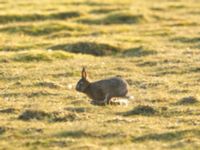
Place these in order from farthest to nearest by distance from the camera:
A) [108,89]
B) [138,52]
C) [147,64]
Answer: [138,52] → [147,64] → [108,89]

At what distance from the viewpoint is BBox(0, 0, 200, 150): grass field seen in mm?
12922

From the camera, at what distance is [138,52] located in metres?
24.2

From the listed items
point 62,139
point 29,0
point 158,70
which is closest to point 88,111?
point 62,139

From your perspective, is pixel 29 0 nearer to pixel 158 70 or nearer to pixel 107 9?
pixel 107 9

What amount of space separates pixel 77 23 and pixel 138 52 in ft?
27.9

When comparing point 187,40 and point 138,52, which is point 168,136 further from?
point 187,40

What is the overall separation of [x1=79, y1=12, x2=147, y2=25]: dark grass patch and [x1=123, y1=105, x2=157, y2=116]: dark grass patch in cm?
1834

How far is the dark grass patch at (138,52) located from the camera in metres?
23.9

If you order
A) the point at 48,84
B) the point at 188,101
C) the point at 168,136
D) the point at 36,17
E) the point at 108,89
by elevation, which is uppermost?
the point at 36,17

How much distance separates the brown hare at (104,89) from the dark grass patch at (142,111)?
771mm

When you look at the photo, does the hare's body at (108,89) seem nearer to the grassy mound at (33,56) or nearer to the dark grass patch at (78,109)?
the dark grass patch at (78,109)

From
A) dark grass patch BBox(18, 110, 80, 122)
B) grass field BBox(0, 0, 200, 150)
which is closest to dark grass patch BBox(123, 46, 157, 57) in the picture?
grass field BBox(0, 0, 200, 150)

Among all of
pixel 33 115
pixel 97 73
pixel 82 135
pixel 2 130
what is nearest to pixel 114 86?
pixel 33 115

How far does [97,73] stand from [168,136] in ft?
25.5
